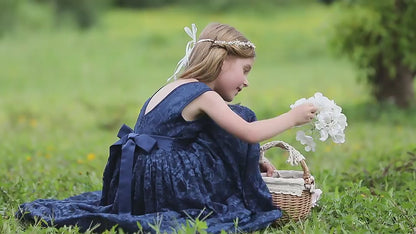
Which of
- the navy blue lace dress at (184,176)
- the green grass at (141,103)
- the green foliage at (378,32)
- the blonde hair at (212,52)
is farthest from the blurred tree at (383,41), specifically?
the navy blue lace dress at (184,176)

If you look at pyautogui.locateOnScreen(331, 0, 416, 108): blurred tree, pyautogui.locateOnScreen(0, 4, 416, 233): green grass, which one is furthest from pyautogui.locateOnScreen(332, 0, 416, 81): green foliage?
pyautogui.locateOnScreen(0, 4, 416, 233): green grass

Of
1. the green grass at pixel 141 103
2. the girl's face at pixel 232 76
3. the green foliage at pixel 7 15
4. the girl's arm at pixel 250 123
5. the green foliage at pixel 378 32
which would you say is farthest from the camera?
the green foliage at pixel 7 15

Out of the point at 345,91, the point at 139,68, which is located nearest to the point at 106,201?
the point at 345,91

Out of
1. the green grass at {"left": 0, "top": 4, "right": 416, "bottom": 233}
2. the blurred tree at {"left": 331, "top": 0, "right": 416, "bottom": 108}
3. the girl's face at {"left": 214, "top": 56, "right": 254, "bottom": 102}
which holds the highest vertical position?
the blurred tree at {"left": 331, "top": 0, "right": 416, "bottom": 108}

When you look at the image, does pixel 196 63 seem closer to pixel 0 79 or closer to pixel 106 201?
pixel 106 201

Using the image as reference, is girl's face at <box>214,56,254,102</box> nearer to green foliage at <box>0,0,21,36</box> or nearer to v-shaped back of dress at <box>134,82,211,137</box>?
v-shaped back of dress at <box>134,82,211,137</box>

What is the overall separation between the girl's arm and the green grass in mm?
520

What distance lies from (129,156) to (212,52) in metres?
0.71

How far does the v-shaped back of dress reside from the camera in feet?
12.9

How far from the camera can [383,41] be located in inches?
403

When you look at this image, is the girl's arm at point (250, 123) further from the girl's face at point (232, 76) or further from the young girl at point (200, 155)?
the girl's face at point (232, 76)

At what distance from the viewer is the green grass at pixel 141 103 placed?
4.52 meters

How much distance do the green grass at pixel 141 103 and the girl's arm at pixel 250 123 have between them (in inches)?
20.5

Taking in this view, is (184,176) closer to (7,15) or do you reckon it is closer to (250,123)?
(250,123)
